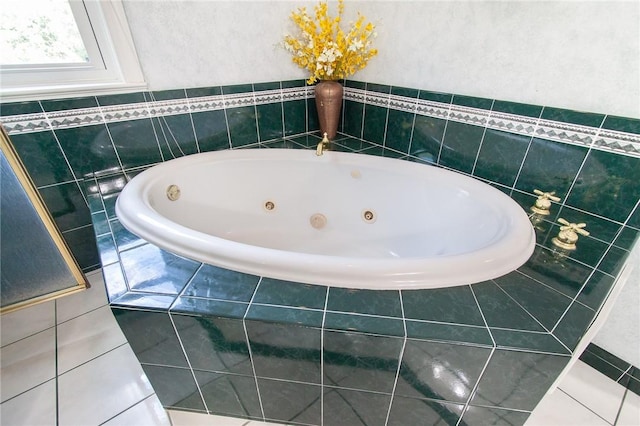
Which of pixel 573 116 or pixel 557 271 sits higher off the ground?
pixel 573 116

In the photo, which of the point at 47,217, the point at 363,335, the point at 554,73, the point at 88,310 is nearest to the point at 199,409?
the point at 363,335

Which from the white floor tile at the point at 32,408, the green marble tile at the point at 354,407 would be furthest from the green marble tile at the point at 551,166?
the white floor tile at the point at 32,408

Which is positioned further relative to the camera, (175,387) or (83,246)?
(83,246)

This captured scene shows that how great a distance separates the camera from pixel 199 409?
93cm

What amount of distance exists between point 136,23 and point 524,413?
6.14ft

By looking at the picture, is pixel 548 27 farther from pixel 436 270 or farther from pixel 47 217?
pixel 47 217

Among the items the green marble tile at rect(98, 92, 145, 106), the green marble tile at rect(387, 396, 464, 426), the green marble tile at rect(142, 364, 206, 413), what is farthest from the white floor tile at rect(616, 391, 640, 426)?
the green marble tile at rect(98, 92, 145, 106)

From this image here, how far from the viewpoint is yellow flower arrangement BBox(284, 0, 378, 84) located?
1.40 m

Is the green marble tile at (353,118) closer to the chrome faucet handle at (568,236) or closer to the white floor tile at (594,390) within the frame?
the chrome faucet handle at (568,236)

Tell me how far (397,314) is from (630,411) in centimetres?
105

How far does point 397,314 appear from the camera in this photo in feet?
2.20

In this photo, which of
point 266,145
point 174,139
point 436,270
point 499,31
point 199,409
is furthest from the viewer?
point 266,145

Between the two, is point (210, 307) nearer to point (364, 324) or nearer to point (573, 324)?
point (364, 324)

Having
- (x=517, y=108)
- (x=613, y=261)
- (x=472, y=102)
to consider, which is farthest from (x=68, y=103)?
(x=613, y=261)
